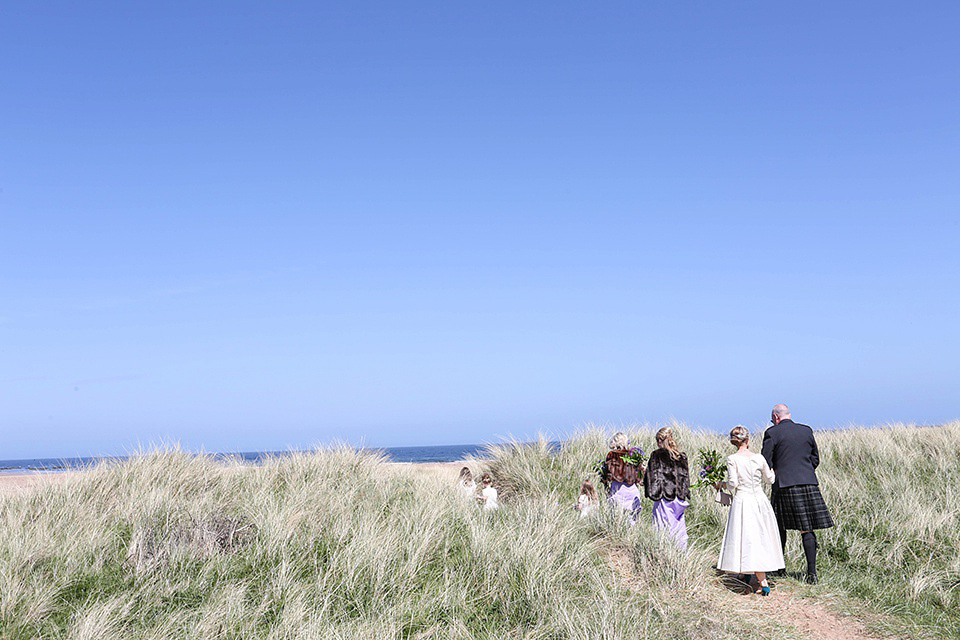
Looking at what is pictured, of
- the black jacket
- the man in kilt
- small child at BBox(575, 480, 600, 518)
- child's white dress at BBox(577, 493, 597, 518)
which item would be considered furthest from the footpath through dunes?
small child at BBox(575, 480, 600, 518)

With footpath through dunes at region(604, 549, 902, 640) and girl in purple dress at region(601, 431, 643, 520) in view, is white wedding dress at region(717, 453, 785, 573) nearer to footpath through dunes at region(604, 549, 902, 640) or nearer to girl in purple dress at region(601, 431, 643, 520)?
footpath through dunes at region(604, 549, 902, 640)

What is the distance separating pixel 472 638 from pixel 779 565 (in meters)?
4.32

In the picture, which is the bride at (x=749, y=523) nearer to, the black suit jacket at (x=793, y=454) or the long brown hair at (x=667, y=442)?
the black suit jacket at (x=793, y=454)

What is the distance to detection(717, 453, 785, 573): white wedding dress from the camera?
8.32 m

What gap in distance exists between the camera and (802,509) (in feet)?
29.7

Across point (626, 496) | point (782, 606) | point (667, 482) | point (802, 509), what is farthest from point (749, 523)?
point (626, 496)

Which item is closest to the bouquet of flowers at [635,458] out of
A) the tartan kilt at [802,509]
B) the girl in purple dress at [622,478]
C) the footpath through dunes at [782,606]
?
the girl in purple dress at [622,478]

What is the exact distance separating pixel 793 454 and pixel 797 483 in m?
0.37

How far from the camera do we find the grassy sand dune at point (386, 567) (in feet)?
20.1

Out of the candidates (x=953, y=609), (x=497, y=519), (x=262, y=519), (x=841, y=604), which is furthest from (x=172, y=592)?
(x=953, y=609)

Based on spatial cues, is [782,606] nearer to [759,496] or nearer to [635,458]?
[759,496]

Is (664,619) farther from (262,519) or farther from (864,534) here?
(864,534)

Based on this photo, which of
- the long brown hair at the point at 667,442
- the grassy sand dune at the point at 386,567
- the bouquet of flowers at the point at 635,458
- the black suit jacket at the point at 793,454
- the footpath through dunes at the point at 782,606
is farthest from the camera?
the bouquet of flowers at the point at 635,458

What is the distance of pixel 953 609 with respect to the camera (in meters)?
7.95
